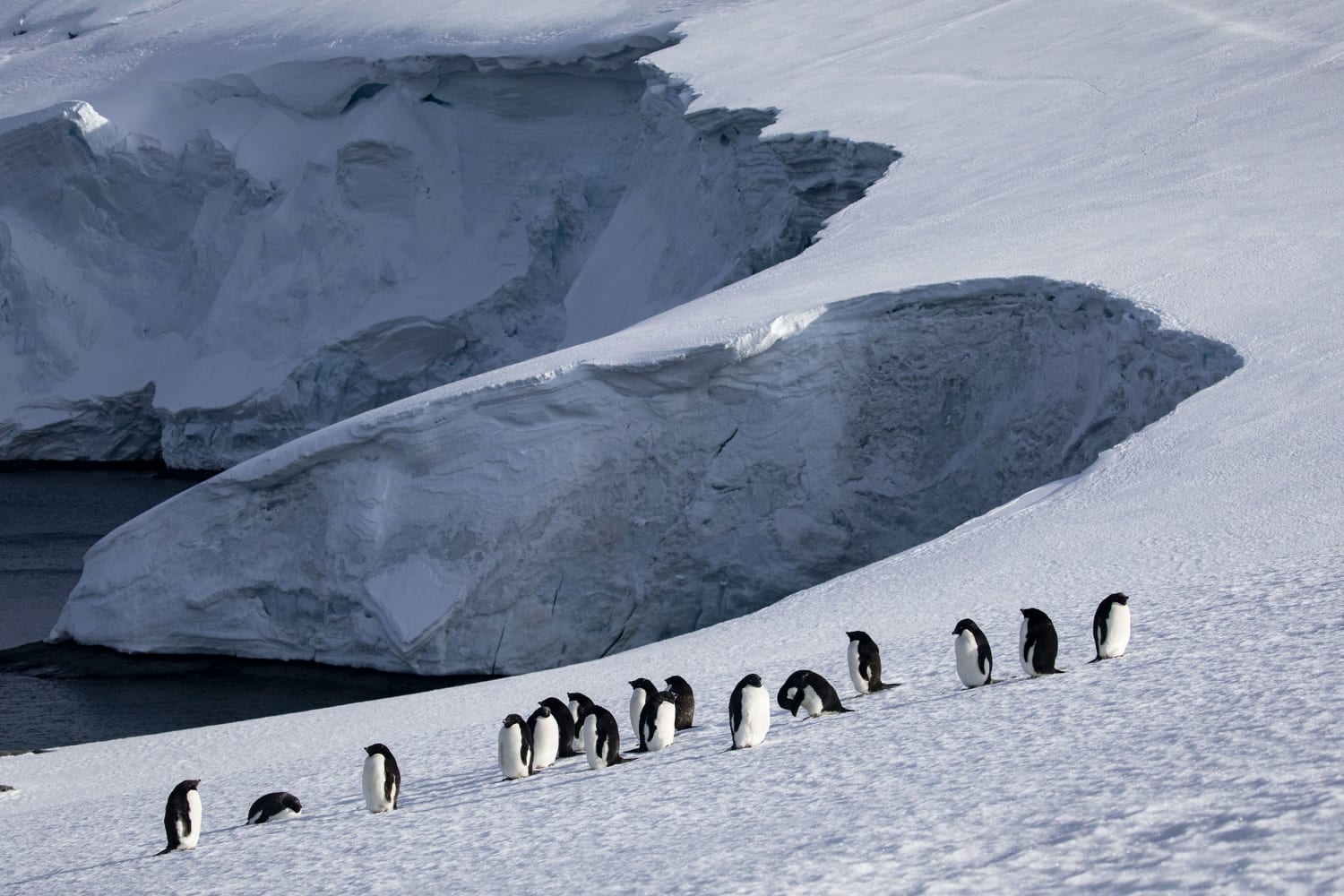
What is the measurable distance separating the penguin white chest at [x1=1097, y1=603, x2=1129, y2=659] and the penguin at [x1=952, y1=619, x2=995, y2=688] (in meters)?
0.50

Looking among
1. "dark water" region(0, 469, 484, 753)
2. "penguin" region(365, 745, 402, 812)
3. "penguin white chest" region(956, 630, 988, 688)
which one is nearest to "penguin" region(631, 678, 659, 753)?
"penguin" region(365, 745, 402, 812)

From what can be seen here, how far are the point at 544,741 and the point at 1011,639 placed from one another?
7.79 ft

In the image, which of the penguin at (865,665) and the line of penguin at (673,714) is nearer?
the line of penguin at (673,714)

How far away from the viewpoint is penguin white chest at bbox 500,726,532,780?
723 cm

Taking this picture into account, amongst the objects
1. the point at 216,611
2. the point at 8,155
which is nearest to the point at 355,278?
the point at 8,155

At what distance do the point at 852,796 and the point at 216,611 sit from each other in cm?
1097

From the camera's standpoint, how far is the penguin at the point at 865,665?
750 cm

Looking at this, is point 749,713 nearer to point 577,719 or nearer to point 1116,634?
point 577,719

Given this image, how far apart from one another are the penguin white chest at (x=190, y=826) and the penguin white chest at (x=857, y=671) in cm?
312

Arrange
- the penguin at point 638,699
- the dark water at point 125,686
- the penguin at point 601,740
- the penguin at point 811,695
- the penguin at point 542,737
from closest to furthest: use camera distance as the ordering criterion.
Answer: the penguin at point 601,740 → the penguin at point 811,695 → the penguin at point 542,737 → the penguin at point 638,699 → the dark water at point 125,686

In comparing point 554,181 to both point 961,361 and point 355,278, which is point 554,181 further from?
point 961,361

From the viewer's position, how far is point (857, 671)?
755cm

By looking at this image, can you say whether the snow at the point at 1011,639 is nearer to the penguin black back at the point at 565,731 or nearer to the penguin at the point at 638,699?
the penguin at the point at 638,699

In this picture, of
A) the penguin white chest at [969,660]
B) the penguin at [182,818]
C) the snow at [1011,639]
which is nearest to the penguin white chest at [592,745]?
the snow at [1011,639]
